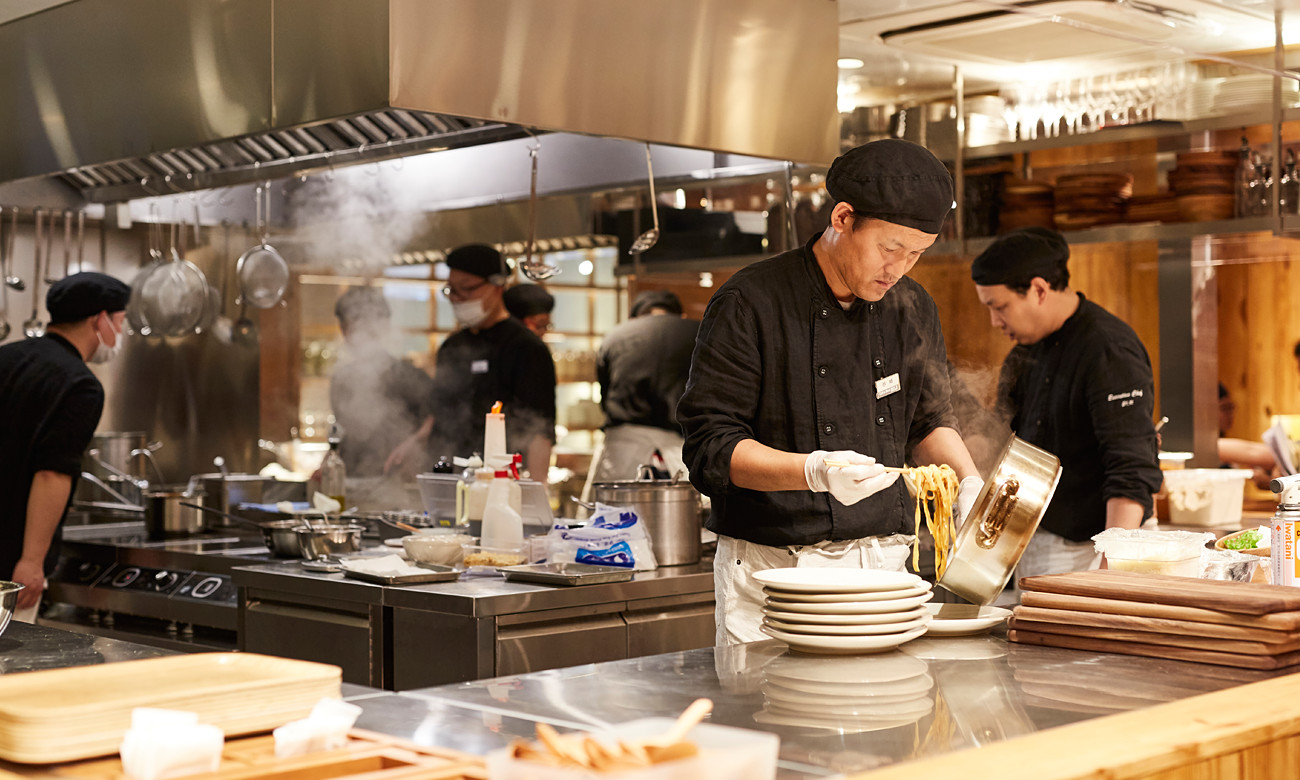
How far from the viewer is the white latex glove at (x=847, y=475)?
2.14 meters

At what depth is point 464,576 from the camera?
11.4 feet

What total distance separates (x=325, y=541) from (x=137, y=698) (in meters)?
2.45

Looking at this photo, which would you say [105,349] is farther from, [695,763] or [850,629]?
Answer: [695,763]

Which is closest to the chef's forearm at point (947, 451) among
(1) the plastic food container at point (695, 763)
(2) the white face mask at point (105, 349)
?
(1) the plastic food container at point (695, 763)

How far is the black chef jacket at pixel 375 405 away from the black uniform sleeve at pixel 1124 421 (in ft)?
10.9

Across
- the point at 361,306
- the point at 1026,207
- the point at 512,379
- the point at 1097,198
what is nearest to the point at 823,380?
the point at 512,379

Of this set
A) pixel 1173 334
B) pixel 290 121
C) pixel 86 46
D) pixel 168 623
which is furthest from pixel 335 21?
pixel 1173 334

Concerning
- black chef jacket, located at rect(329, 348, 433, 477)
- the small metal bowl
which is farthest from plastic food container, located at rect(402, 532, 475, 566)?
black chef jacket, located at rect(329, 348, 433, 477)

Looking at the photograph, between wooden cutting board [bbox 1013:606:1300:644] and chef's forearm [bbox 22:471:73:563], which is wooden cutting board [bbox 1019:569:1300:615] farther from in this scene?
chef's forearm [bbox 22:471:73:563]

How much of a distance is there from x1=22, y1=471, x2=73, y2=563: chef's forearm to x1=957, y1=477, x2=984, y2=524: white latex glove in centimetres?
280

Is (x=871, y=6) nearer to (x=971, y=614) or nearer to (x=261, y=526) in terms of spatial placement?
(x=261, y=526)

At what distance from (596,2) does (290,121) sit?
0.91 metres

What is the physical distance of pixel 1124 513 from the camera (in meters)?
3.44

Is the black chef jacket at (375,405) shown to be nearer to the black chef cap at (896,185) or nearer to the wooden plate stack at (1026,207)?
the wooden plate stack at (1026,207)
